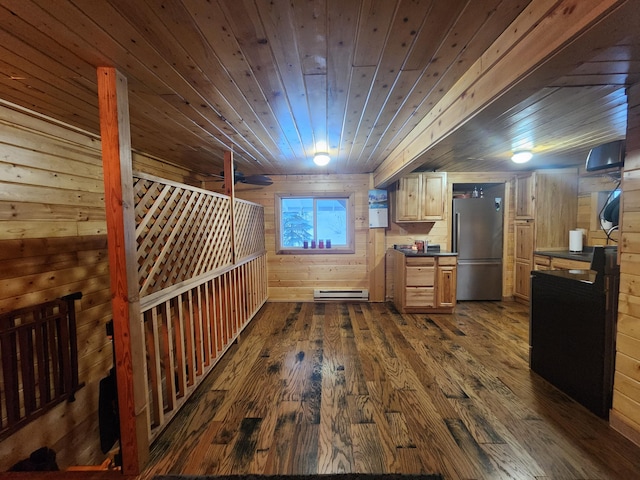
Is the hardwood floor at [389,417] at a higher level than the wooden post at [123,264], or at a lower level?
lower

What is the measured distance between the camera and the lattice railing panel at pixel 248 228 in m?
3.09

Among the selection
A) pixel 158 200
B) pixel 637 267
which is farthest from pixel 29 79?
pixel 637 267

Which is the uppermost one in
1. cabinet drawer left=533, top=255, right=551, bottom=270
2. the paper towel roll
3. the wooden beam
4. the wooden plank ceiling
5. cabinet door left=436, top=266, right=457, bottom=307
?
the wooden plank ceiling

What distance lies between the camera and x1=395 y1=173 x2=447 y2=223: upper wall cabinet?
3801mm

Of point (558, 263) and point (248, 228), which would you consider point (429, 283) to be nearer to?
point (558, 263)

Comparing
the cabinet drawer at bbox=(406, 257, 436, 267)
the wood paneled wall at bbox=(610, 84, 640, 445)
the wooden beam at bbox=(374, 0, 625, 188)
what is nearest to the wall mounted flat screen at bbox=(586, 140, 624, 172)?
the wood paneled wall at bbox=(610, 84, 640, 445)

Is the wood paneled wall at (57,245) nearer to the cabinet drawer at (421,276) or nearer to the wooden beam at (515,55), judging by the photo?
the wooden beam at (515,55)

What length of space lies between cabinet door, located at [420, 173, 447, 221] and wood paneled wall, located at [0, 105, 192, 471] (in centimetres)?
390

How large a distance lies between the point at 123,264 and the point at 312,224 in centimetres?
319

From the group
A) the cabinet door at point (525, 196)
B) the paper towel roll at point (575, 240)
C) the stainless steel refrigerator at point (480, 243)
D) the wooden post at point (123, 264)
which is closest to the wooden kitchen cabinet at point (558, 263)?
the paper towel roll at point (575, 240)

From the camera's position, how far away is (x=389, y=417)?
5.65 feet

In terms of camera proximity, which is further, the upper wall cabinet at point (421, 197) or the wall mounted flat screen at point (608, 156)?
the upper wall cabinet at point (421, 197)

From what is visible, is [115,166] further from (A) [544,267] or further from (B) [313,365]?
(A) [544,267]

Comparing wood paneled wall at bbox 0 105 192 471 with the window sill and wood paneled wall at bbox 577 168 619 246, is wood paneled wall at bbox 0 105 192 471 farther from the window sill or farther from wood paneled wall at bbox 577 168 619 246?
wood paneled wall at bbox 577 168 619 246
